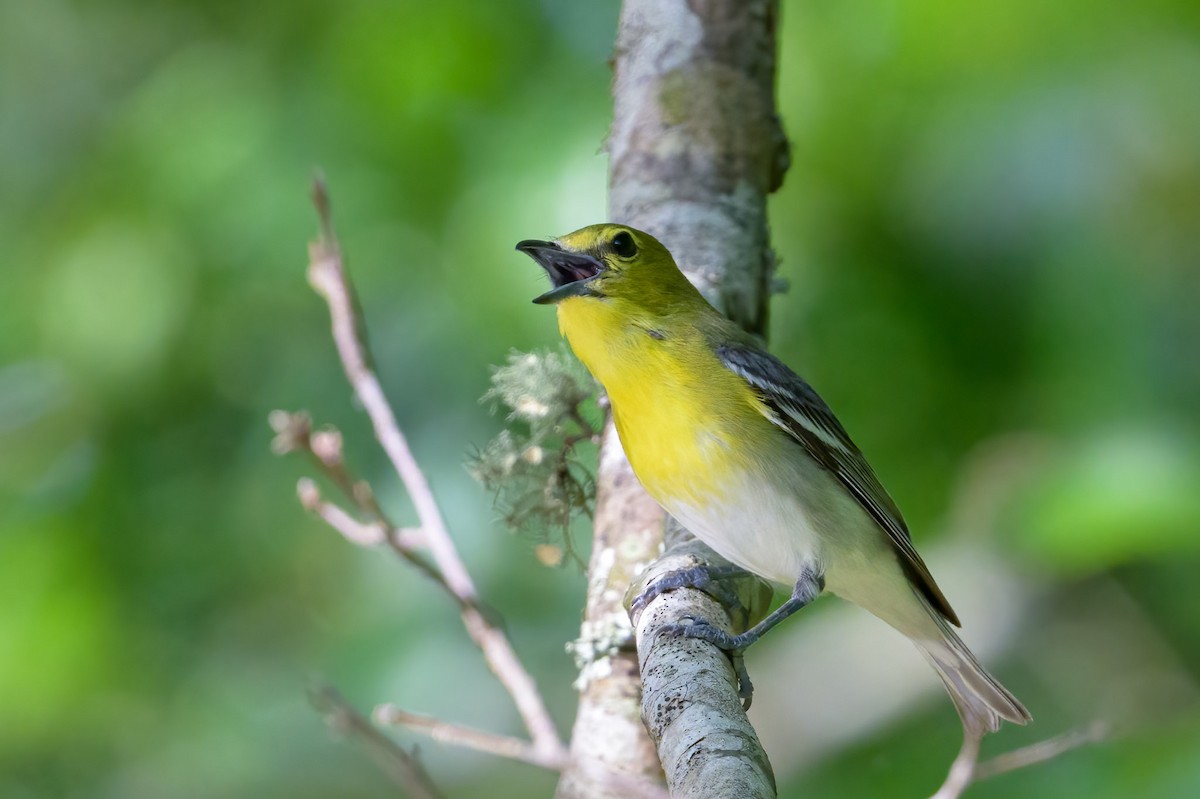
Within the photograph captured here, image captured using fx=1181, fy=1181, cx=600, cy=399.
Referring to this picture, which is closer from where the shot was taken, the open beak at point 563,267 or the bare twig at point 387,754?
the bare twig at point 387,754

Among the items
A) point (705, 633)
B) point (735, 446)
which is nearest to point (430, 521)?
point (705, 633)

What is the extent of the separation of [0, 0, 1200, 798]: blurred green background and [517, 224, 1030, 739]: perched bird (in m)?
0.79

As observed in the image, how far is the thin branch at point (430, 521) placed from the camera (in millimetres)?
2346

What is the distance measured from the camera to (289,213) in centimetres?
438

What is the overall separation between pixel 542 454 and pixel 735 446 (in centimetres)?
54

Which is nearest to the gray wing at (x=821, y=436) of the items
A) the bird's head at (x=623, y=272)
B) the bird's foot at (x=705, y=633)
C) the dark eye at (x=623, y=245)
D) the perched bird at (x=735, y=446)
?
the perched bird at (x=735, y=446)

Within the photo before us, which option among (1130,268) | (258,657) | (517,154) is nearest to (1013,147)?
(1130,268)

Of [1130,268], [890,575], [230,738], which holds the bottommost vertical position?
[230,738]

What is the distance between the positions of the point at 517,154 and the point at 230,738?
2.48m

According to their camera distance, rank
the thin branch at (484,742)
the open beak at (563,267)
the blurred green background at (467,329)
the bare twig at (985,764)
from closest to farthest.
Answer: the thin branch at (484,742), the bare twig at (985,764), the open beak at (563,267), the blurred green background at (467,329)

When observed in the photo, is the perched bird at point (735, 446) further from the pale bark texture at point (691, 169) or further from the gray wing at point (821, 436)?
the pale bark texture at point (691, 169)

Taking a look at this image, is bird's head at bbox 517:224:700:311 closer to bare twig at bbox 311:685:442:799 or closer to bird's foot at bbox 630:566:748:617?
bird's foot at bbox 630:566:748:617

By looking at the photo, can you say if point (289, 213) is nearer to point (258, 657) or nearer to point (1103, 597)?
point (258, 657)

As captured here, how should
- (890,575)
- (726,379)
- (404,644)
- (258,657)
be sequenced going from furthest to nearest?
1. (258,657)
2. (404,644)
3. (890,575)
4. (726,379)
